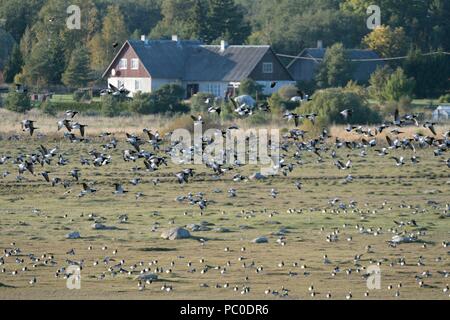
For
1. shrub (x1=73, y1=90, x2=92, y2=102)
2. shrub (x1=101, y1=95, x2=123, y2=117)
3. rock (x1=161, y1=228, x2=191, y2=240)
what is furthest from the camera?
shrub (x1=73, y1=90, x2=92, y2=102)

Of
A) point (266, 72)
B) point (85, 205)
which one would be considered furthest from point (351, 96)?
point (85, 205)

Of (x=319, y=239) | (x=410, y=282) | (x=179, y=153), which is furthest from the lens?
(x=179, y=153)

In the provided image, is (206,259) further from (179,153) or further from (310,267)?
(179,153)

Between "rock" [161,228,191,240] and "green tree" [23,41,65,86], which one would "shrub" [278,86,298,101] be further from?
"rock" [161,228,191,240]

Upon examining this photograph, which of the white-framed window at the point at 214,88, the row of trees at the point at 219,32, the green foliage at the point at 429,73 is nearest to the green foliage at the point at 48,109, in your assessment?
the row of trees at the point at 219,32
